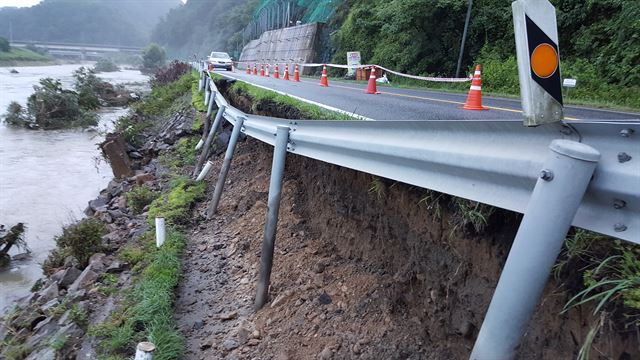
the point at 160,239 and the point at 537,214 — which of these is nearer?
the point at 537,214

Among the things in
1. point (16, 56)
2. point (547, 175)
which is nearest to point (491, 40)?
point (547, 175)

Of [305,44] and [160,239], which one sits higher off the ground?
[305,44]

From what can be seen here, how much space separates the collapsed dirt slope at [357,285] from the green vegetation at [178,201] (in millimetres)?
958

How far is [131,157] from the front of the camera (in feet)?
41.7

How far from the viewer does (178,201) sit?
6.68 metres

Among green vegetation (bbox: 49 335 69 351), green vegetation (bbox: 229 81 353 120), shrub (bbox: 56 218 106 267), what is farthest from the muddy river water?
green vegetation (bbox: 229 81 353 120)

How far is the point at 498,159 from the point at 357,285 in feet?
5.95

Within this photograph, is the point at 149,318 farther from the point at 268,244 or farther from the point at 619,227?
the point at 619,227

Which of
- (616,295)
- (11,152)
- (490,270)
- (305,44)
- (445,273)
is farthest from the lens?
(305,44)

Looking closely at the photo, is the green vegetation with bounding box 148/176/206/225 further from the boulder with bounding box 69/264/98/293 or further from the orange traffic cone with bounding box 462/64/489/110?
the orange traffic cone with bounding box 462/64/489/110

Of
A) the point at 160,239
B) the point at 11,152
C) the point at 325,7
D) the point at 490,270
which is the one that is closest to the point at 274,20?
the point at 325,7

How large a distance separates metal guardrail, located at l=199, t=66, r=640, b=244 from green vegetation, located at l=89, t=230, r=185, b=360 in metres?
2.02

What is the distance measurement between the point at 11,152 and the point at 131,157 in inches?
406

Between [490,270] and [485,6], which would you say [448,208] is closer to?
[490,270]
